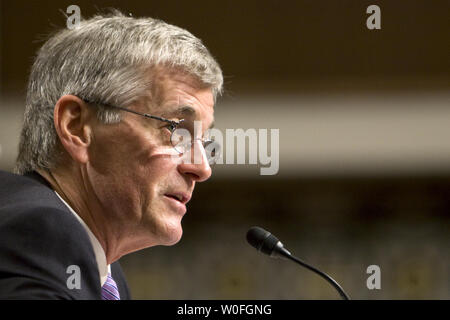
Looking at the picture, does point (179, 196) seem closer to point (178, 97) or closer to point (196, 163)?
point (196, 163)

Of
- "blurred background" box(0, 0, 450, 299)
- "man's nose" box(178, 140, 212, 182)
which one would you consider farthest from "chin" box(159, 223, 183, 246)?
"blurred background" box(0, 0, 450, 299)

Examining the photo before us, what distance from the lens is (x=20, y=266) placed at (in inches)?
37.2

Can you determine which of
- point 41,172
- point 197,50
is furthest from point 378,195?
point 41,172

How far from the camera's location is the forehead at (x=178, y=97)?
1.31 metres

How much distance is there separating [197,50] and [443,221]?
181 centimetres

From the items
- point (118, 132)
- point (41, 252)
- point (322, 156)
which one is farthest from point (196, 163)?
point (322, 156)

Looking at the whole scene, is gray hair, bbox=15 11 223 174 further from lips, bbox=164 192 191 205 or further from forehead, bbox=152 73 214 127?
lips, bbox=164 192 191 205

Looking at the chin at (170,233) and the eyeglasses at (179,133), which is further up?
the eyeglasses at (179,133)

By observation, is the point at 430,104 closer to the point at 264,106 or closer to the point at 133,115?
the point at 264,106

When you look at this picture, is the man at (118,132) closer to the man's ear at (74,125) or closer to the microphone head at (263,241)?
the man's ear at (74,125)

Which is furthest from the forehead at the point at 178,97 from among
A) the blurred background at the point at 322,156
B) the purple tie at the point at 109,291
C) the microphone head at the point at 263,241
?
the blurred background at the point at 322,156

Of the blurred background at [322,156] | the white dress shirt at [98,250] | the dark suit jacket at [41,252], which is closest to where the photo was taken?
the dark suit jacket at [41,252]

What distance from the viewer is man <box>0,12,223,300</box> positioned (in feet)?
4.17

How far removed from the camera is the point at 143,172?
1277 mm
